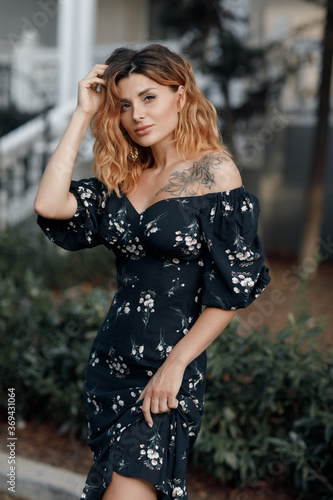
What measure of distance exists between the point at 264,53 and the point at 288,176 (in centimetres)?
206

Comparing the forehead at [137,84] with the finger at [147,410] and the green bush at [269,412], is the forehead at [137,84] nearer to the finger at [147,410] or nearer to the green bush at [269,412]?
the finger at [147,410]

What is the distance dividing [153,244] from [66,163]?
472mm

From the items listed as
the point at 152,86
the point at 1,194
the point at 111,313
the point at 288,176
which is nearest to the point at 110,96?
the point at 152,86

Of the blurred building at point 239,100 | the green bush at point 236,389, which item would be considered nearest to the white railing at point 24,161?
the blurred building at point 239,100

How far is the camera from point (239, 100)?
32.9ft

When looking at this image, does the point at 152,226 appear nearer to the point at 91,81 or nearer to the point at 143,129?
the point at 143,129

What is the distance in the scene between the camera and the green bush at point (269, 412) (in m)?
3.13

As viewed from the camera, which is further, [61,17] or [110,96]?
[61,17]

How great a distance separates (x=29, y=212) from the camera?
27.6ft

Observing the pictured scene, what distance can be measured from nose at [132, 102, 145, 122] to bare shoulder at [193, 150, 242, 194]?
0.26m

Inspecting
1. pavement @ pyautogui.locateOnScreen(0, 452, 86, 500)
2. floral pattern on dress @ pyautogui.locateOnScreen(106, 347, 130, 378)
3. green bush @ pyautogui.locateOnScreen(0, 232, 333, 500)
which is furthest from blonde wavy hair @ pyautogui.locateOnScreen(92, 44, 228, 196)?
pavement @ pyautogui.locateOnScreen(0, 452, 86, 500)

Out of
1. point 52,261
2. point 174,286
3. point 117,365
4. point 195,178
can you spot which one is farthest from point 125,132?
point 52,261

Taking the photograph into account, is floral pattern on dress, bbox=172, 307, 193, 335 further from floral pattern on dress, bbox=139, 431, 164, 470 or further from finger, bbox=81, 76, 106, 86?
finger, bbox=81, 76, 106, 86

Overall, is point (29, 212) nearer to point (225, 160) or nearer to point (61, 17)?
point (61, 17)
